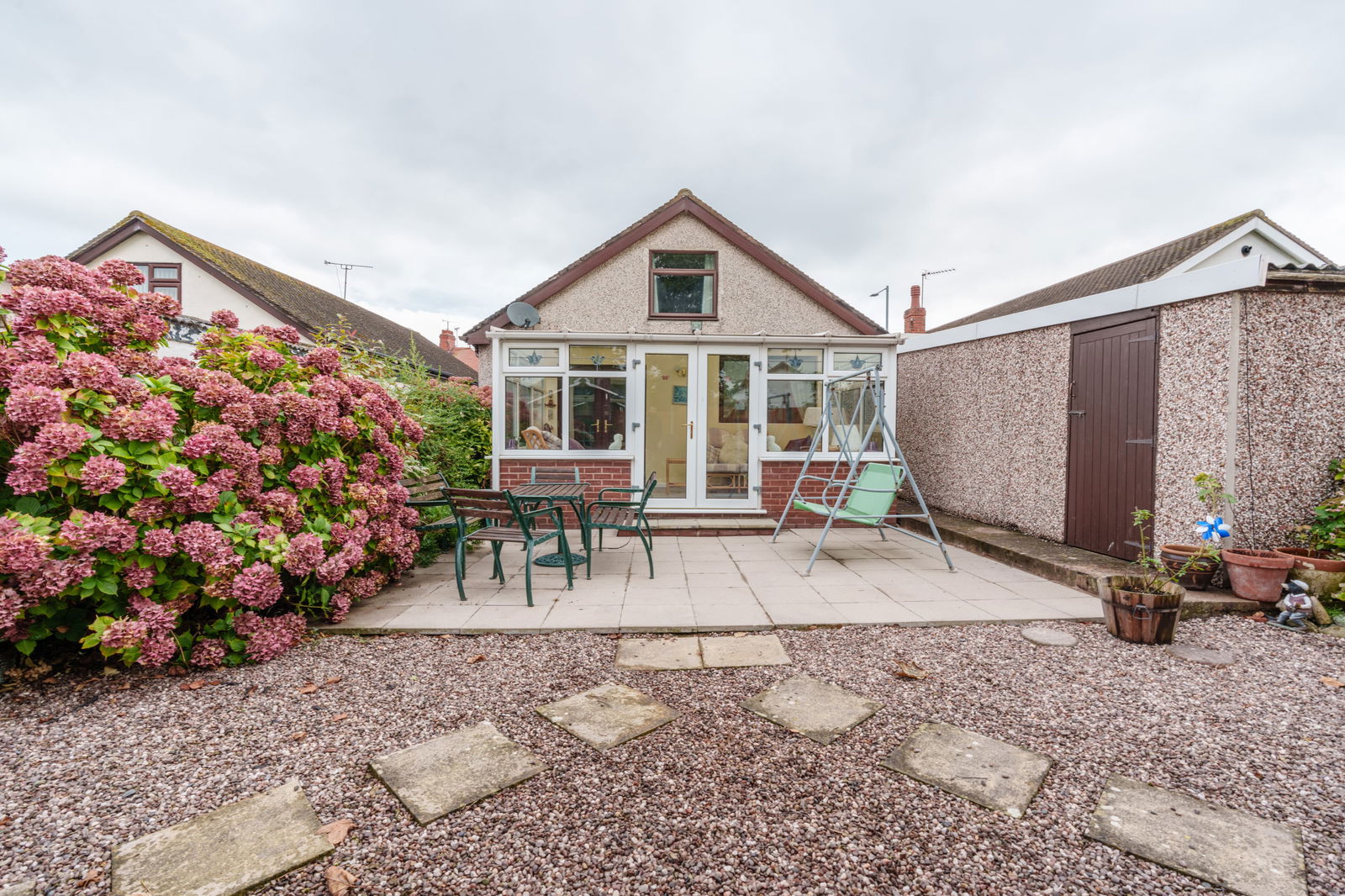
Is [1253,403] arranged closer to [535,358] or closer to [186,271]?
[535,358]

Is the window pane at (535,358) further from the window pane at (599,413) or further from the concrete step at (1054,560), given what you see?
the concrete step at (1054,560)

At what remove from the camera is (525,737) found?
2.03 metres

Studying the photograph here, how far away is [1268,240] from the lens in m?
12.1

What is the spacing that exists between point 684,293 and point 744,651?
5.76m

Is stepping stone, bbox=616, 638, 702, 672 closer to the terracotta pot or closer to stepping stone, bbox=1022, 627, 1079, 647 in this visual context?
stepping stone, bbox=1022, 627, 1079, 647

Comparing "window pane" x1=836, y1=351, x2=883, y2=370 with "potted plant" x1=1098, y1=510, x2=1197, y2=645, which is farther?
"window pane" x1=836, y1=351, x2=883, y2=370

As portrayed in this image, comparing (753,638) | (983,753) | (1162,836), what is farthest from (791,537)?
(1162,836)

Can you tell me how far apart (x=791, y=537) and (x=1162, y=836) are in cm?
464

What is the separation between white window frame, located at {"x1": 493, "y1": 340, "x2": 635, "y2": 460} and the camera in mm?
6504

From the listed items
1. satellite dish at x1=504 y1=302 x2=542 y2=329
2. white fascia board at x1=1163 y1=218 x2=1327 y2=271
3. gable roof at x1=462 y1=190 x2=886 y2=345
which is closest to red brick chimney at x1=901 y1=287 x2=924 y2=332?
white fascia board at x1=1163 y1=218 x2=1327 y2=271

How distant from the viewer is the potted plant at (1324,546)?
134 inches

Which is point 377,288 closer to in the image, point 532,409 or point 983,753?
point 532,409

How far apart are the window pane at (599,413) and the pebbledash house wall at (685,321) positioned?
1082mm

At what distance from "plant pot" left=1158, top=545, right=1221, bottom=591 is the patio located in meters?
0.54
